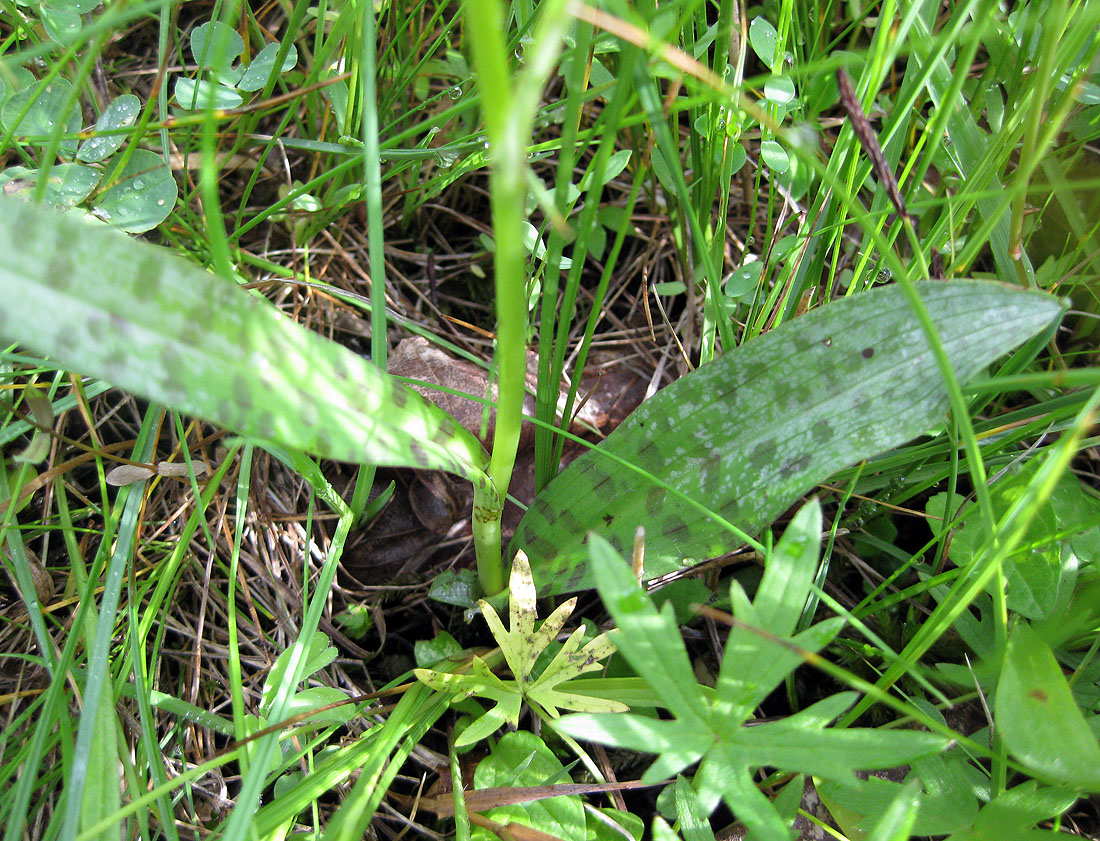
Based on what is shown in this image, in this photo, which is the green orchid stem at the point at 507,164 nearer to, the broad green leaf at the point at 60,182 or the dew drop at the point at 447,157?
the dew drop at the point at 447,157

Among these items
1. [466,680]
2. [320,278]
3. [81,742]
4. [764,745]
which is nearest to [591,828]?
[466,680]

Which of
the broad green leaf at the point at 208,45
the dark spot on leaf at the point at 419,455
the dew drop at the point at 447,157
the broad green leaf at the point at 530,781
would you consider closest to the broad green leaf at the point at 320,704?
the broad green leaf at the point at 530,781

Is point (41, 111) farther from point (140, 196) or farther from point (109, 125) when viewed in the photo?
point (140, 196)

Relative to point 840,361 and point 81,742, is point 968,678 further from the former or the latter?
point 81,742

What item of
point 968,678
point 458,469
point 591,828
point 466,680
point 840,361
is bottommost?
point 591,828

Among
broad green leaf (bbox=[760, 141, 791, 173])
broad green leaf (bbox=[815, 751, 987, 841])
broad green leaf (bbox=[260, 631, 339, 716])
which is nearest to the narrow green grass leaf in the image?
broad green leaf (bbox=[260, 631, 339, 716])

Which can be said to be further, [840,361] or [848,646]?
[848,646]
